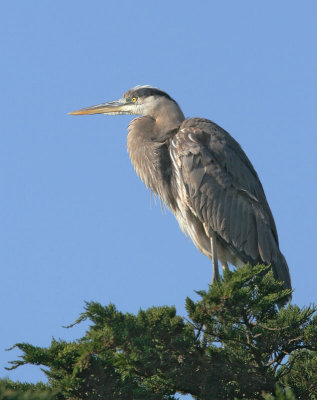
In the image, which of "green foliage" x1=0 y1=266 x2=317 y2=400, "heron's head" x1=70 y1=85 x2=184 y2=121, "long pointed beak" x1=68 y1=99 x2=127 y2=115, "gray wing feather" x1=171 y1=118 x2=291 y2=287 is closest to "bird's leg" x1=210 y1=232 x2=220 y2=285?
"gray wing feather" x1=171 y1=118 x2=291 y2=287

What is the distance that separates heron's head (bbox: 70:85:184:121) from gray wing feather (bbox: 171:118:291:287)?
32.8 inches

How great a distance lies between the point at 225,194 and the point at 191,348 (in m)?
3.34

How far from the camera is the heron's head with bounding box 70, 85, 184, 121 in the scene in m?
8.65

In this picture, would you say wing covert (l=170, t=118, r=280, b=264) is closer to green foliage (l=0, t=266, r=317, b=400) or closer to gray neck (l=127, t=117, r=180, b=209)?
gray neck (l=127, t=117, r=180, b=209)

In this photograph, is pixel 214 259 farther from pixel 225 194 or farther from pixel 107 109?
pixel 107 109

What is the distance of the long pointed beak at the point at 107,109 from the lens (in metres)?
9.27

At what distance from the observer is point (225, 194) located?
780 centimetres

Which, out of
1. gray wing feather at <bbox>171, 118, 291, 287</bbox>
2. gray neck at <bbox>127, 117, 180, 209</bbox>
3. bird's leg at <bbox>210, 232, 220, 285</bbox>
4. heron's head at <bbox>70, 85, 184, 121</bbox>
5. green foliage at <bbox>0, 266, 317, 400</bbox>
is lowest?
green foliage at <bbox>0, 266, 317, 400</bbox>

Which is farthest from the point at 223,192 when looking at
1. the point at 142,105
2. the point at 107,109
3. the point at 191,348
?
the point at 191,348

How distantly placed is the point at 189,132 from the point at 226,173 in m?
0.63

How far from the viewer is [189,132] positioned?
7.84 metres

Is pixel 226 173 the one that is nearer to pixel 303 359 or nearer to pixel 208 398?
pixel 303 359

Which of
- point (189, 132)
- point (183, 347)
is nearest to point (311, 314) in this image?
point (183, 347)

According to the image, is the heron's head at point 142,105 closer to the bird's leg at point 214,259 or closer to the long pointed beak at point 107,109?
the long pointed beak at point 107,109
